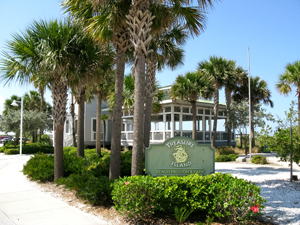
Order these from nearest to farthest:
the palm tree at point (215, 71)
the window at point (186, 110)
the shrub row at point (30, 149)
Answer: the palm tree at point (215, 71) → the window at point (186, 110) → the shrub row at point (30, 149)

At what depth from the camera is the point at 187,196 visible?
5215mm

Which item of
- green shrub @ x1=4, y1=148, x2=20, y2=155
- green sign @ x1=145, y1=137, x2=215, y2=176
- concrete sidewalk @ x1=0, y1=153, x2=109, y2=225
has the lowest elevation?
green shrub @ x1=4, y1=148, x2=20, y2=155

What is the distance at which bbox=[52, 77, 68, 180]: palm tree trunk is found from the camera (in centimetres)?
911

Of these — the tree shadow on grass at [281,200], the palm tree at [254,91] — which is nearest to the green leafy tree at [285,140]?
the tree shadow on grass at [281,200]

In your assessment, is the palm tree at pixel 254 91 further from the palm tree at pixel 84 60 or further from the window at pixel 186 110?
the palm tree at pixel 84 60

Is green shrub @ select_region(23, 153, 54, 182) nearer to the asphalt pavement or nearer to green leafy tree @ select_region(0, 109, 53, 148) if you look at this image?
the asphalt pavement

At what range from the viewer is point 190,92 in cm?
1833

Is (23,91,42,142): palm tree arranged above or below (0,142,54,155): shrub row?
above

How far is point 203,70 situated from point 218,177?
17.3m

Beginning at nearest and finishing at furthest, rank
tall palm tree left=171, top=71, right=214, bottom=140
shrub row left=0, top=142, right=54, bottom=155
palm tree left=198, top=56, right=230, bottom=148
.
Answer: tall palm tree left=171, top=71, right=214, bottom=140 < palm tree left=198, top=56, right=230, bottom=148 < shrub row left=0, top=142, right=54, bottom=155

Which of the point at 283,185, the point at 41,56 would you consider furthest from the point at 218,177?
the point at 41,56

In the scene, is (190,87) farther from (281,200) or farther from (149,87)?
(281,200)

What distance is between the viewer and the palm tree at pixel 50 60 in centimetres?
832

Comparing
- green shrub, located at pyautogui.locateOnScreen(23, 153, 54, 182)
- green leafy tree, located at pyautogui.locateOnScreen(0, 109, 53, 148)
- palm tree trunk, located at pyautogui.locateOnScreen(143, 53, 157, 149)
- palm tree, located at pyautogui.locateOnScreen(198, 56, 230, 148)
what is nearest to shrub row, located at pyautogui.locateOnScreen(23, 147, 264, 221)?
palm tree trunk, located at pyautogui.locateOnScreen(143, 53, 157, 149)
